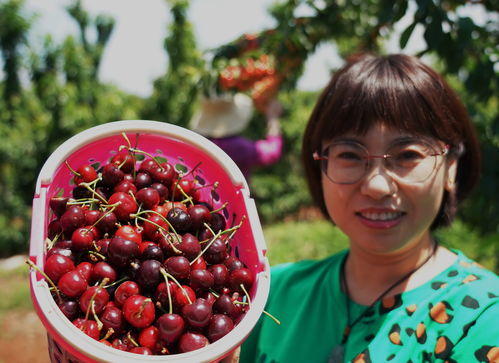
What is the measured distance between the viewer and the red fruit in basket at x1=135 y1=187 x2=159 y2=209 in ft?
3.65

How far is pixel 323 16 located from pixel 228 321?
5.61 feet

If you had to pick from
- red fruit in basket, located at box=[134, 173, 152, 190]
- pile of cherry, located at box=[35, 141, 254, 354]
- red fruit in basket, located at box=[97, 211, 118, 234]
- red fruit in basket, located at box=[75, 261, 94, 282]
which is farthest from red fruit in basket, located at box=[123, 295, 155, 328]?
red fruit in basket, located at box=[134, 173, 152, 190]

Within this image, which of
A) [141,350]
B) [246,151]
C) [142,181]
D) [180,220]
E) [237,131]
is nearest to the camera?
[141,350]

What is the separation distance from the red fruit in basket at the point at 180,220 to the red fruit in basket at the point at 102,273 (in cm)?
16

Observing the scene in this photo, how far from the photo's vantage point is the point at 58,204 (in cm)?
108

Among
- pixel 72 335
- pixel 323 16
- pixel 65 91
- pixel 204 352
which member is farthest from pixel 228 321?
pixel 65 91

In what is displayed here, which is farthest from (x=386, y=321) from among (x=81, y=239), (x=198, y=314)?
(x=81, y=239)

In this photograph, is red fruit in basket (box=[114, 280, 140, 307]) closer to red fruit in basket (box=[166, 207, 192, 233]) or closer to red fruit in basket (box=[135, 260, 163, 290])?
red fruit in basket (box=[135, 260, 163, 290])

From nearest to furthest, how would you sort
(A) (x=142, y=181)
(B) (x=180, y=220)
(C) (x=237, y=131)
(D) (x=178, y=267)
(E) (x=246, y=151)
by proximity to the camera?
1. (D) (x=178, y=267)
2. (B) (x=180, y=220)
3. (A) (x=142, y=181)
4. (E) (x=246, y=151)
5. (C) (x=237, y=131)

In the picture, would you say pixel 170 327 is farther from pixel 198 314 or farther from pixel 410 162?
pixel 410 162

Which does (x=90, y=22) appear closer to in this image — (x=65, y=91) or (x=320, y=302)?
(x=65, y=91)

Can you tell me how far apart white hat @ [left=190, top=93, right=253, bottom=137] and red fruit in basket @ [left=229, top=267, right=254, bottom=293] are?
3.00 meters

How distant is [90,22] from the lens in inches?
423

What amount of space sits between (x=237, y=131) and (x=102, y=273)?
10.5 ft
